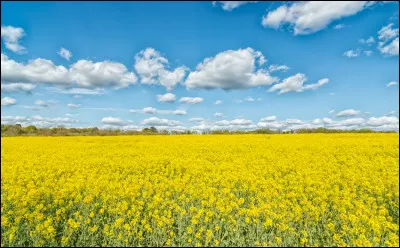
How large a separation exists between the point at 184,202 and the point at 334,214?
3827 mm

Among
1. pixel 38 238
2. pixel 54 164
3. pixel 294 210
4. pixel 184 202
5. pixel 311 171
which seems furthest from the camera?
pixel 54 164

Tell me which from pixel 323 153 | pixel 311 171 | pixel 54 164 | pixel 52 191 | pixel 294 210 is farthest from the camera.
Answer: pixel 323 153

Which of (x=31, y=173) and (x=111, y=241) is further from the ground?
(x=31, y=173)

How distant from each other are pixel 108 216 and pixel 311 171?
7.65 meters

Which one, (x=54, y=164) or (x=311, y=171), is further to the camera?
(x=54, y=164)

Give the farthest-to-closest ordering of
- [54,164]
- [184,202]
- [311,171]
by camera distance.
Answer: [54,164] → [311,171] → [184,202]

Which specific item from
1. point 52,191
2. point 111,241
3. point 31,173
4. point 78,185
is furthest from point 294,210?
point 31,173

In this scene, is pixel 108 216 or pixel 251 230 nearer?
pixel 251 230

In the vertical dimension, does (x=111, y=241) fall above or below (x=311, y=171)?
below

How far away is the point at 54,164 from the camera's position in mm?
12867

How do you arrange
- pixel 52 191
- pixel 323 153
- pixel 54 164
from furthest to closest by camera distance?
1. pixel 323 153
2. pixel 54 164
3. pixel 52 191

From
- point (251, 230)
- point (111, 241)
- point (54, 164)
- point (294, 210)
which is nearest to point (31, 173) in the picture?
point (54, 164)

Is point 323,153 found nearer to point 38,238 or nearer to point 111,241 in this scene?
point 111,241

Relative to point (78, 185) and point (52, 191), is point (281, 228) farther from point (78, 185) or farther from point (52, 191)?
point (52, 191)
